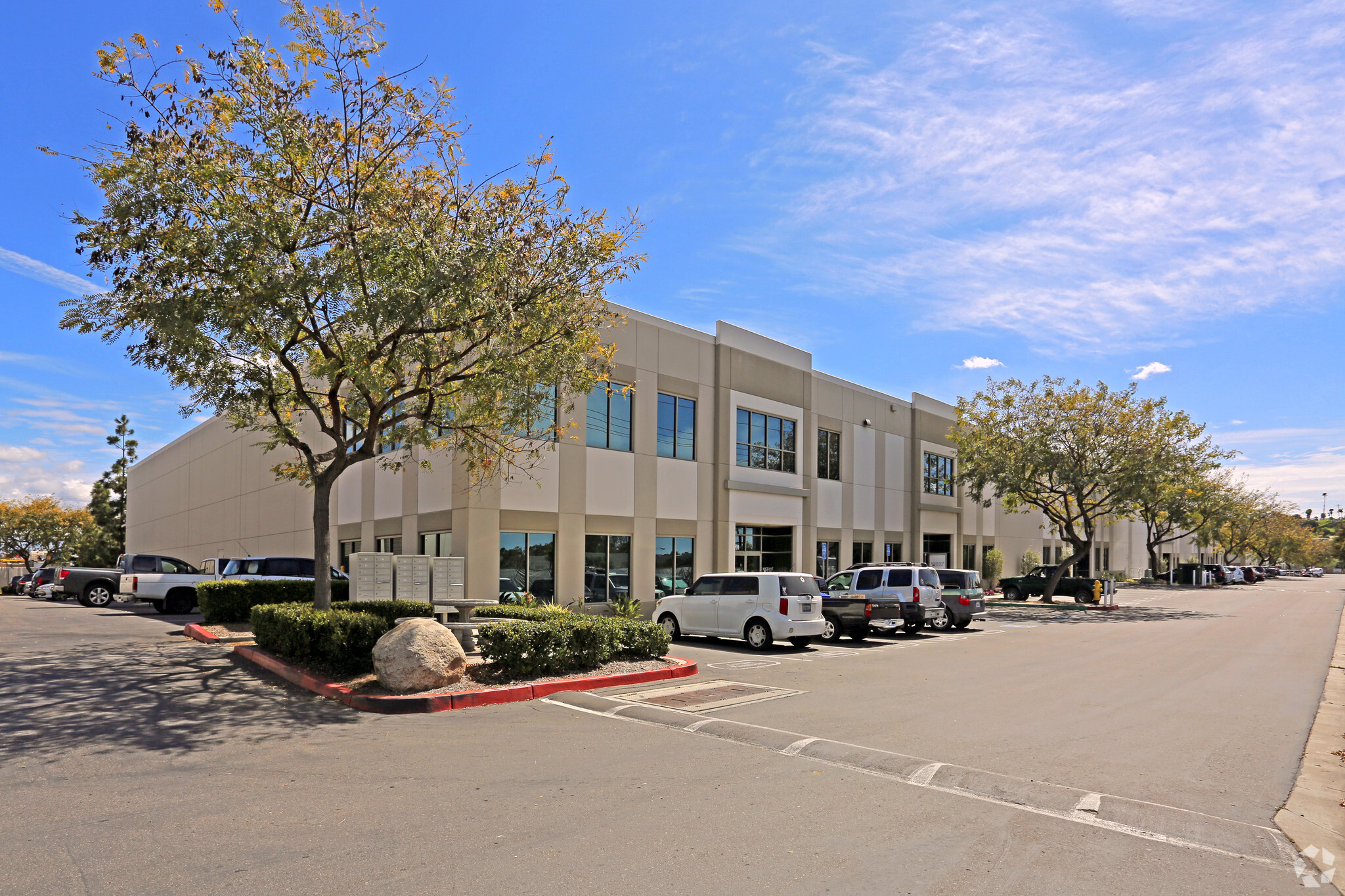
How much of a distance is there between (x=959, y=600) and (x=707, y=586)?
9.73 metres

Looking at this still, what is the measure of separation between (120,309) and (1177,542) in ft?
365

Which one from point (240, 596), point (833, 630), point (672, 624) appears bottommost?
point (833, 630)

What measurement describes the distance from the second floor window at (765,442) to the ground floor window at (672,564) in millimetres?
4079

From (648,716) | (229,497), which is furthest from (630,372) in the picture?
(229,497)

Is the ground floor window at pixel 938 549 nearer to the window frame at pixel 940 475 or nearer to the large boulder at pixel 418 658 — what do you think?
the window frame at pixel 940 475

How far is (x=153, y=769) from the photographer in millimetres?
7445

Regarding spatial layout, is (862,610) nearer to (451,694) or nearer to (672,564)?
(672,564)

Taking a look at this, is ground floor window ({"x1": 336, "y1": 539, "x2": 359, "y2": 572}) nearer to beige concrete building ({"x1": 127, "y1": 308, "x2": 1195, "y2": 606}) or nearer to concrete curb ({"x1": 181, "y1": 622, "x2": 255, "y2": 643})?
beige concrete building ({"x1": 127, "y1": 308, "x2": 1195, "y2": 606})

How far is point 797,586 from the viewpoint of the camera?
18.5 meters

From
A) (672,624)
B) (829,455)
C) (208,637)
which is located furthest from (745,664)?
(829,455)

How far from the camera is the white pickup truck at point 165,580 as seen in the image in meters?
26.6

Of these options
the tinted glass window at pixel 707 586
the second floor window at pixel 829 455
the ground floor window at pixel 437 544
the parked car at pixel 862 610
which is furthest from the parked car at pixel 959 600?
the ground floor window at pixel 437 544

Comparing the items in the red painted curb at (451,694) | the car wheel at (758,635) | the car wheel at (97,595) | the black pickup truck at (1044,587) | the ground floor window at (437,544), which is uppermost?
the ground floor window at (437,544)

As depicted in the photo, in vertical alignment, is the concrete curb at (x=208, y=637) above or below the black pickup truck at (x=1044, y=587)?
above
